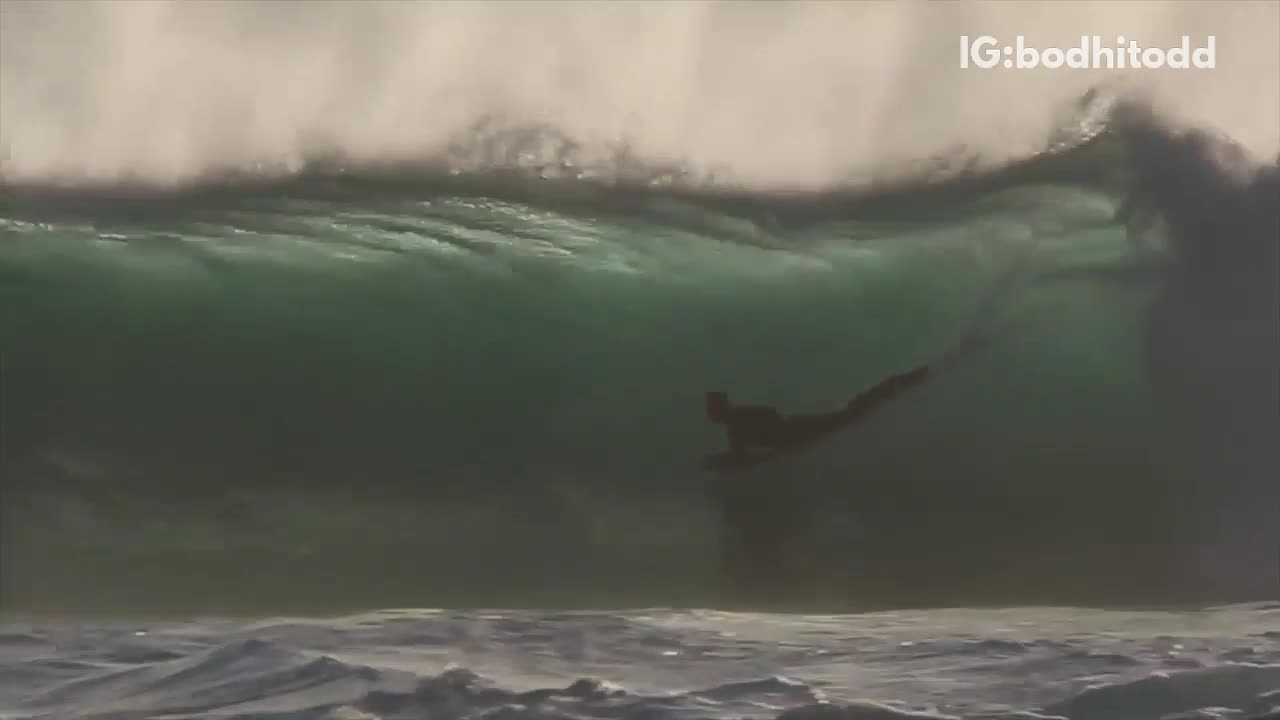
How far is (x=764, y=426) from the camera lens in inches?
48.8

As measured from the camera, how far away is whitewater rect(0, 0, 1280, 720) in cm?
123

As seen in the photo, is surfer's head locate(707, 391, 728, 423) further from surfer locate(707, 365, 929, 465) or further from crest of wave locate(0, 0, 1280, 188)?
crest of wave locate(0, 0, 1280, 188)

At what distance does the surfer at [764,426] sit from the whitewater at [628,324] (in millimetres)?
16

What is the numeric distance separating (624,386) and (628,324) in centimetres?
7

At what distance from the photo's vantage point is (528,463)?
1234 mm

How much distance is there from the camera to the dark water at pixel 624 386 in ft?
4.04

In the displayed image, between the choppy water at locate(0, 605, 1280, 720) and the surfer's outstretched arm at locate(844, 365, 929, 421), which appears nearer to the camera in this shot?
the choppy water at locate(0, 605, 1280, 720)

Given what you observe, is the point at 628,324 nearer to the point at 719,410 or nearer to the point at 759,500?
the point at 719,410

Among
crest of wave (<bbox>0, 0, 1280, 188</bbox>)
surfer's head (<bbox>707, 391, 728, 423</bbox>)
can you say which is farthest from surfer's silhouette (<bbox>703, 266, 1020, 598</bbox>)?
crest of wave (<bbox>0, 0, 1280, 188</bbox>)

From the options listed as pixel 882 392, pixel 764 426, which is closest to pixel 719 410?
pixel 764 426

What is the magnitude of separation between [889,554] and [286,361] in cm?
73

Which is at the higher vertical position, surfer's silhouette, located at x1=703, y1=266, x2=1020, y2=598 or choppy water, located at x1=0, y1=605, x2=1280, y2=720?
surfer's silhouette, located at x1=703, y1=266, x2=1020, y2=598

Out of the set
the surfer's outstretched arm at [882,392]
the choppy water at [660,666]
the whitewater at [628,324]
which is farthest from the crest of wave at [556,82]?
the choppy water at [660,666]

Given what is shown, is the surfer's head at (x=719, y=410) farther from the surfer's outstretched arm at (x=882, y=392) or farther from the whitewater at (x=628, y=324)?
the surfer's outstretched arm at (x=882, y=392)
